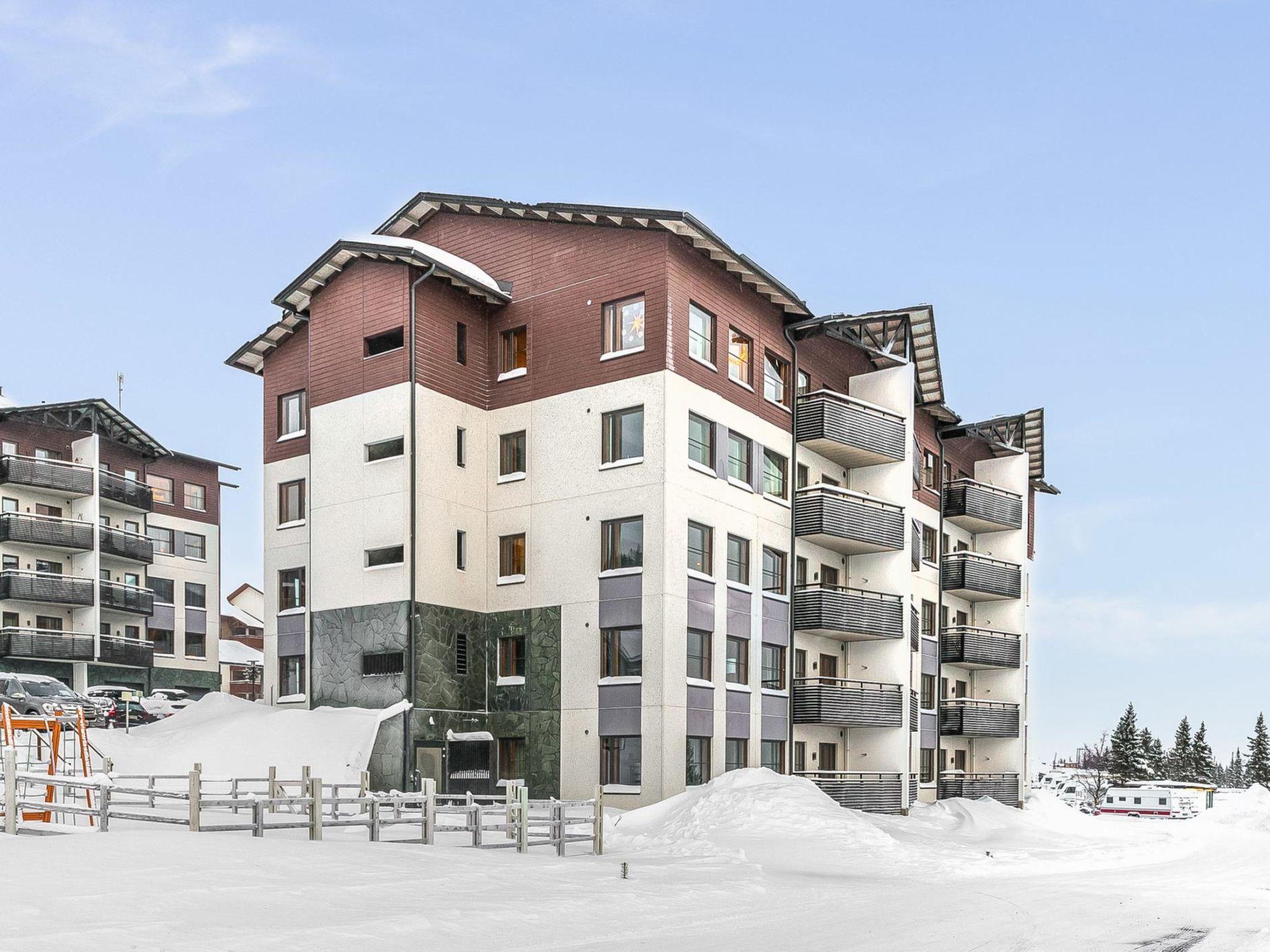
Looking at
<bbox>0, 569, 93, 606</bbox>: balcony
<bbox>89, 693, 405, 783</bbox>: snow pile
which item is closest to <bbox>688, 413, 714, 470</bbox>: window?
<bbox>89, 693, 405, 783</bbox>: snow pile

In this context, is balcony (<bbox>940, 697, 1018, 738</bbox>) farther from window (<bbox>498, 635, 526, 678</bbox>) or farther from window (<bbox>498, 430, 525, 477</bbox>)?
window (<bbox>498, 430, 525, 477</bbox>)

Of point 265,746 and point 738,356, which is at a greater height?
point 738,356

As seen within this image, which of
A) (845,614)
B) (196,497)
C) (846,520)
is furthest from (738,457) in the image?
(196,497)

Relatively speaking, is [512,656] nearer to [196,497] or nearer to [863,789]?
[863,789]

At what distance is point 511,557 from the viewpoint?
136 ft

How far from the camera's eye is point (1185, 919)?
19.6 meters

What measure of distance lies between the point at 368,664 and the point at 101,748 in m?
8.59

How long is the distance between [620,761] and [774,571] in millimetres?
9424

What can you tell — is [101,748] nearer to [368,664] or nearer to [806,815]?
[368,664]

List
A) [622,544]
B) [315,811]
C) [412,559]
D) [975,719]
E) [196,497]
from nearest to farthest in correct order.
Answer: [315,811]
[622,544]
[412,559]
[975,719]
[196,497]

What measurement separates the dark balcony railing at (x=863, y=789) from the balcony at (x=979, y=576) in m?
14.2

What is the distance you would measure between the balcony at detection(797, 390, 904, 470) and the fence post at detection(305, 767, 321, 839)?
26.2m

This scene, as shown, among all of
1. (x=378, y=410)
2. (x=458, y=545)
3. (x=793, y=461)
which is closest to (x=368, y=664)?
(x=458, y=545)

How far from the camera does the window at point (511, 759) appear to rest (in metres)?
40.2
